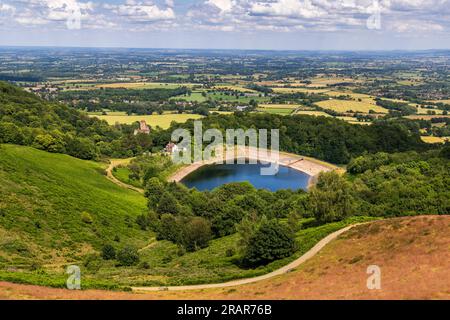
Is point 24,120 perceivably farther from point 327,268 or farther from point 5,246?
point 327,268

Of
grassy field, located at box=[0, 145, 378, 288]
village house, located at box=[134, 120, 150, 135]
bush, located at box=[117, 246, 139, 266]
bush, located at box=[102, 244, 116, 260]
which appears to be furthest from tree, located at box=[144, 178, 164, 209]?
village house, located at box=[134, 120, 150, 135]

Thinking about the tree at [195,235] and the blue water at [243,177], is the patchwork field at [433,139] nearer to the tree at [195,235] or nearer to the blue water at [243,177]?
the blue water at [243,177]

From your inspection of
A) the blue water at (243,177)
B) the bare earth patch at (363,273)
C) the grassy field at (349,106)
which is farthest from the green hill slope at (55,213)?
the grassy field at (349,106)

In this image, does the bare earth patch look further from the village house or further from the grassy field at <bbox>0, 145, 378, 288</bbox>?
the village house

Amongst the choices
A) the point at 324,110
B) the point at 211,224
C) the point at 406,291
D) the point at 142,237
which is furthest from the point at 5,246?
the point at 324,110

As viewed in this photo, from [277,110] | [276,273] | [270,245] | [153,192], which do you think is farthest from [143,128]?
[276,273]

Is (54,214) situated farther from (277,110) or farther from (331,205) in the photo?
(277,110)
